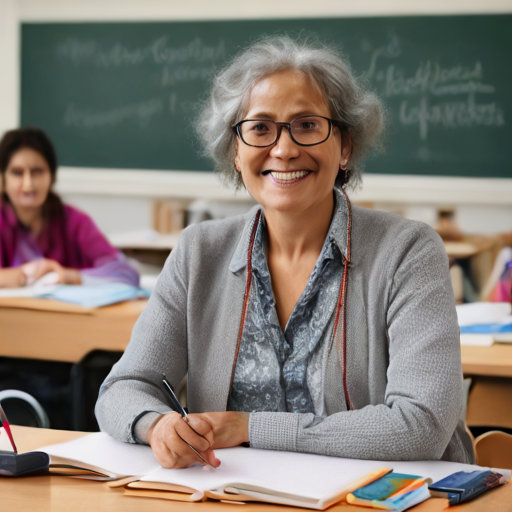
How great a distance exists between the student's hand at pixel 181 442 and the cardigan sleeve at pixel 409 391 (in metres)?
0.10

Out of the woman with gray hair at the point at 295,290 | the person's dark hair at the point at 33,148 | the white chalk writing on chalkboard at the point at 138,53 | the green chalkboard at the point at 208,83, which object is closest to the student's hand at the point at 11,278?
the person's dark hair at the point at 33,148

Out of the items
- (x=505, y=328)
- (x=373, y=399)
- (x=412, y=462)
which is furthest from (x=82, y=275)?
(x=412, y=462)

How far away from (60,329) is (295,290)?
1361 millimetres

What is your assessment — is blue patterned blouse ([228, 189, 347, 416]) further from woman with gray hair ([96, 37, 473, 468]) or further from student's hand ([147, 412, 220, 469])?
student's hand ([147, 412, 220, 469])

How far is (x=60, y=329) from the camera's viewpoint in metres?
2.60

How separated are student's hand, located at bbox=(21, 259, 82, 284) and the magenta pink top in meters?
0.26

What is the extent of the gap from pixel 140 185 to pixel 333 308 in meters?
3.63

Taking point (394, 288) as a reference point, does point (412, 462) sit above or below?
below

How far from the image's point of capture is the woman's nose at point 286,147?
1.42m

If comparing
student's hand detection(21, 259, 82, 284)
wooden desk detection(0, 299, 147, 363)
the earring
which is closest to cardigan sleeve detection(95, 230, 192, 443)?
the earring

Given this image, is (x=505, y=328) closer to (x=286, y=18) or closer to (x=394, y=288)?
(x=394, y=288)

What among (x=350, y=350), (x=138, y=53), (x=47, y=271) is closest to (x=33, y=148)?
(x=47, y=271)

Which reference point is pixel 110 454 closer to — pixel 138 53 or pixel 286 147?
pixel 286 147

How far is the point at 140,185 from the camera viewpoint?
16.0ft
